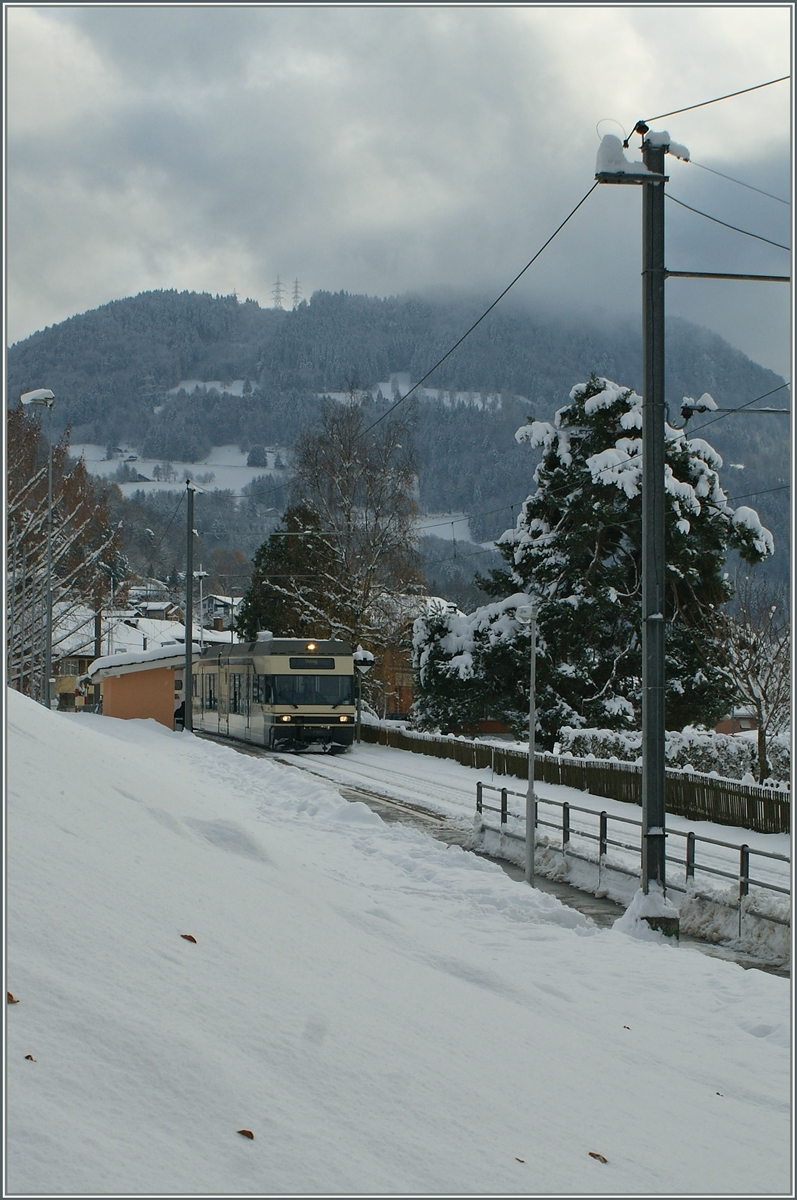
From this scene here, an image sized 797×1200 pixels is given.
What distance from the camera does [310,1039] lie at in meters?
4.81

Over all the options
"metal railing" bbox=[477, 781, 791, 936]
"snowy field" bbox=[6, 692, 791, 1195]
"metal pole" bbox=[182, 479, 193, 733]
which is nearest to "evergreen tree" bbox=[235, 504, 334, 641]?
"metal pole" bbox=[182, 479, 193, 733]

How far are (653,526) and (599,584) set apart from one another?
26.5 m

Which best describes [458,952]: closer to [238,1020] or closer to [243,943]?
[243,943]

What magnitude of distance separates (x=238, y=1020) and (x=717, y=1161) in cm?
219

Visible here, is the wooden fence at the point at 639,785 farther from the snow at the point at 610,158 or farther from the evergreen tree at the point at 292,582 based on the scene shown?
the snow at the point at 610,158

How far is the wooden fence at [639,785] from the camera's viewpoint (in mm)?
21344

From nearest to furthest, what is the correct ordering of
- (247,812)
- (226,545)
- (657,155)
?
(657,155)
(247,812)
(226,545)

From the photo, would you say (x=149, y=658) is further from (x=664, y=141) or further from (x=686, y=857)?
(x=664, y=141)

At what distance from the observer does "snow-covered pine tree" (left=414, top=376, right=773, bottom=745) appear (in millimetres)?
36344

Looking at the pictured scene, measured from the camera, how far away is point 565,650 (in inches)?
1470

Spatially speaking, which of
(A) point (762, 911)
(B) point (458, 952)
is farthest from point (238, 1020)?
(A) point (762, 911)

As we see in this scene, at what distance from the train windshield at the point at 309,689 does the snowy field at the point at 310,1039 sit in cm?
2738

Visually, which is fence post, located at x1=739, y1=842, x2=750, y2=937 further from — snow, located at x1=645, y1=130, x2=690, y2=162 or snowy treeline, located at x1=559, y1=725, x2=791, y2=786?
snowy treeline, located at x1=559, y1=725, x2=791, y2=786

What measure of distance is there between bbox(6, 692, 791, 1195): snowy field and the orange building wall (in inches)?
1582
